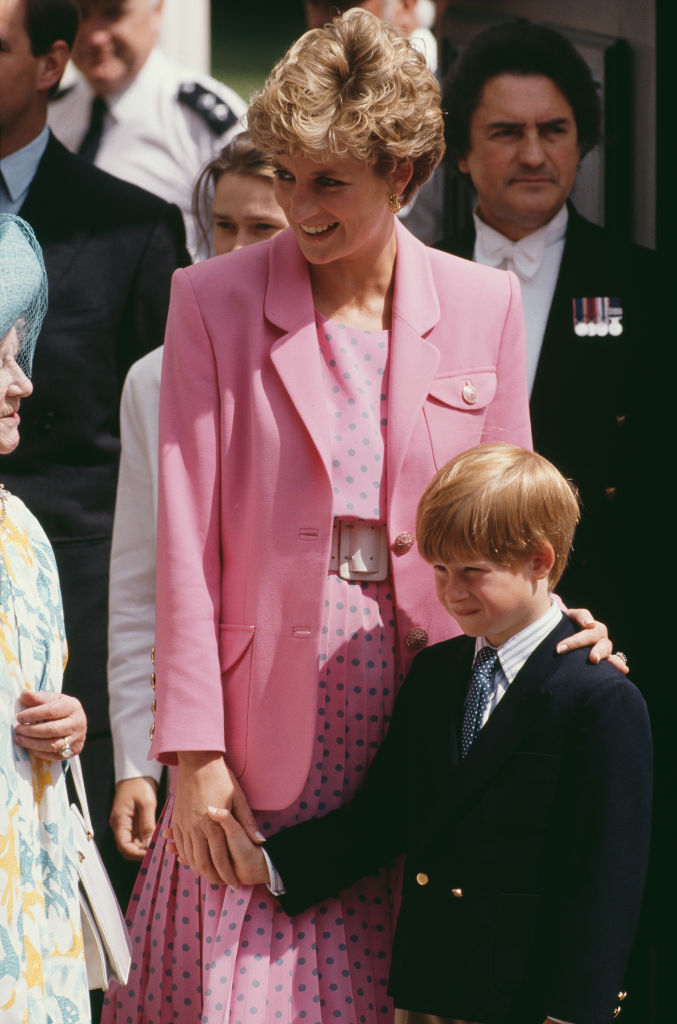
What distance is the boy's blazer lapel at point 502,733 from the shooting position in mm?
2586

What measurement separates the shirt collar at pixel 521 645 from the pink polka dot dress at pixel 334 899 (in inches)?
11.0

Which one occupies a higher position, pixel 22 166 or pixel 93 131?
pixel 93 131

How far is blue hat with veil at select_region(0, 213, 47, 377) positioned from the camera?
266 cm

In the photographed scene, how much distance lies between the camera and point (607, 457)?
12.8 feet

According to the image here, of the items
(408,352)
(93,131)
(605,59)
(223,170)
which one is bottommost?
(408,352)

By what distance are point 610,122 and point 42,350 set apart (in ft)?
5.73

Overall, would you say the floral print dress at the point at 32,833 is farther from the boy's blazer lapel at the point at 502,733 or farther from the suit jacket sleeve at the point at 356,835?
the boy's blazer lapel at the point at 502,733

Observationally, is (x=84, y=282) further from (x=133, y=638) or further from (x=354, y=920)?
(x=354, y=920)

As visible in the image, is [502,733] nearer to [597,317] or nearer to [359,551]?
[359,551]

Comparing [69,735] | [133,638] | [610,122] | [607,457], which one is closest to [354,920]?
[69,735]

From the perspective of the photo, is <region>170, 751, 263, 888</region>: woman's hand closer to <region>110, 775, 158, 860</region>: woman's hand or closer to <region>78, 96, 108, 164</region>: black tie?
<region>110, 775, 158, 860</region>: woman's hand

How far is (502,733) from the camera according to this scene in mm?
2598

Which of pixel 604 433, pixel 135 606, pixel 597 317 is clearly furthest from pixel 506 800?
pixel 597 317

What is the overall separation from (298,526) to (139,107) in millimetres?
1782
